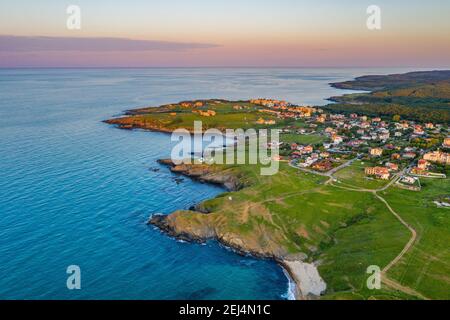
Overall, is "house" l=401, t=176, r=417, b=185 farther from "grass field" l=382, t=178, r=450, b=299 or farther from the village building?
the village building

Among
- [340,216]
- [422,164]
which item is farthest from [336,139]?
[340,216]

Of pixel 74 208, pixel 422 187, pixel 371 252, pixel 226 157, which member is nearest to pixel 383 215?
pixel 371 252

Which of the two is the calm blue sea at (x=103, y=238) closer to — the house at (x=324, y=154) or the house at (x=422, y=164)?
the house at (x=324, y=154)

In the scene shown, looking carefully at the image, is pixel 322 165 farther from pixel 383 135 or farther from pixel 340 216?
pixel 383 135

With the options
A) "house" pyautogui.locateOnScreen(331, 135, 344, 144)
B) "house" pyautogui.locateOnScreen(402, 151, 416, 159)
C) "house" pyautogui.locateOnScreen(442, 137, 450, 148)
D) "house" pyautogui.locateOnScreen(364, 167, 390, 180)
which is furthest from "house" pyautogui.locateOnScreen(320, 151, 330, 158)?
"house" pyautogui.locateOnScreen(442, 137, 450, 148)

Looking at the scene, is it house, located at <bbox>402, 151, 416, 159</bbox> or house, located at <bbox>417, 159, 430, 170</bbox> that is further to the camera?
house, located at <bbox>402, 151, 416, 159</bbox>

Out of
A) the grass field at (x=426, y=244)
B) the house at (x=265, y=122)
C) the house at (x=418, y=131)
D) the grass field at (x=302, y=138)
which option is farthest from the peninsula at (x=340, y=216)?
the house at (x=265, y=122)

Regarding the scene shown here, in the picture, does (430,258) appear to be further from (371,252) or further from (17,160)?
(17,160)
